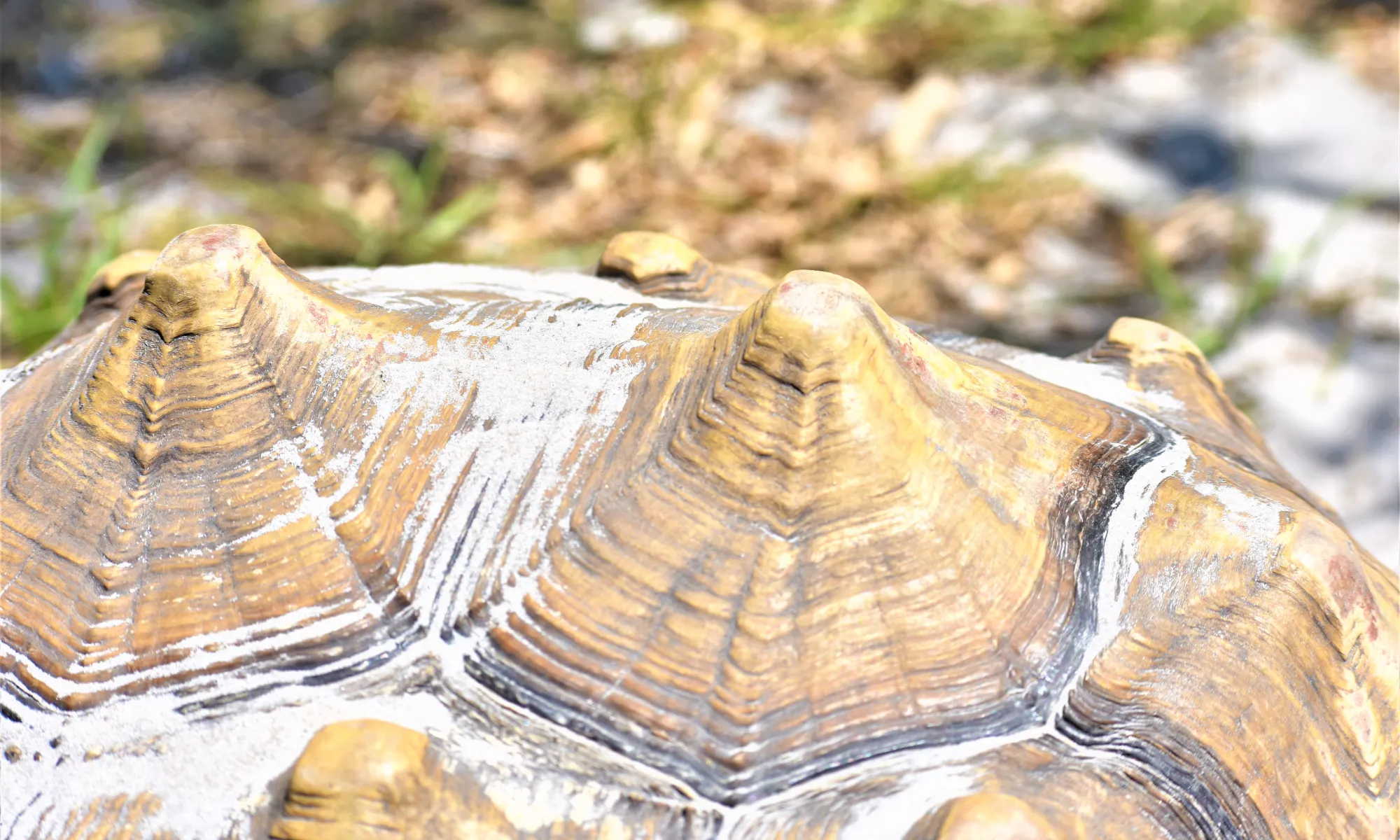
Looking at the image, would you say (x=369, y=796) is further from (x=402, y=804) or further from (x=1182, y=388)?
(x=1182, y=388)

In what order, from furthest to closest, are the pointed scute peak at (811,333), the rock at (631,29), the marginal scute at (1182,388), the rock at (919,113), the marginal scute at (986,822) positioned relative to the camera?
the rock at (631,29)
the rock at (919,113)
the marginal scute at (1182,388)
the pointed scute peak at (811,333)
the marginal scute at (986,822)

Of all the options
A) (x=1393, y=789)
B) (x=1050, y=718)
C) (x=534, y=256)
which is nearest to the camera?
(x=1050, y=718)

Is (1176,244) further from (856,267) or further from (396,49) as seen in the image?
(396,49)

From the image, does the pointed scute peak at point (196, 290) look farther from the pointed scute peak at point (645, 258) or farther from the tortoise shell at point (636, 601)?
the pointed scute peak at point (645, 258)

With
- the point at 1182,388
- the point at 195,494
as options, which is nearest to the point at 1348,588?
the point at 1182,388

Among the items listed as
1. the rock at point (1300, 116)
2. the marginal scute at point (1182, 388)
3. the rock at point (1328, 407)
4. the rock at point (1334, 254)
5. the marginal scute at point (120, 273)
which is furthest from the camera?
the rock at point (1300, 116)

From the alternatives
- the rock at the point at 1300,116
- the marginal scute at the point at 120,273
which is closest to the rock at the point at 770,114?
the rock at the point at 1300,116

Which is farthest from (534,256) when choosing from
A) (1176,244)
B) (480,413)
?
(480,413)
